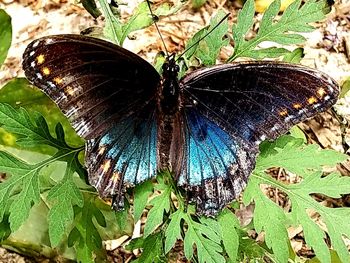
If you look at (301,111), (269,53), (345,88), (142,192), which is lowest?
(142,192)

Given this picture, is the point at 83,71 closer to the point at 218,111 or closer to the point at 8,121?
the point at 8,121

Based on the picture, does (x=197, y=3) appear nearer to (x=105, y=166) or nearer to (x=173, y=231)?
(x=105, y=166)

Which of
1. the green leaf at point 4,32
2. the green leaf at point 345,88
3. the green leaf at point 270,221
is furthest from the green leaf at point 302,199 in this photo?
the green leaf at point 4,32

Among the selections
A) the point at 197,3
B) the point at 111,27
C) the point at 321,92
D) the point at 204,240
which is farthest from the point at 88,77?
the point at 197,3

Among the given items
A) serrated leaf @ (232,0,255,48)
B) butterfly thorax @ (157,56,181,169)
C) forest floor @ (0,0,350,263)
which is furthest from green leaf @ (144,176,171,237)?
forest floor @ (0,0,350,263)

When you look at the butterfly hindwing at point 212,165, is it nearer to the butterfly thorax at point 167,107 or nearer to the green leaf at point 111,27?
the butterfly thorax at point 167,107

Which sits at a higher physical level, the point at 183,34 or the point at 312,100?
the point at 183,34
